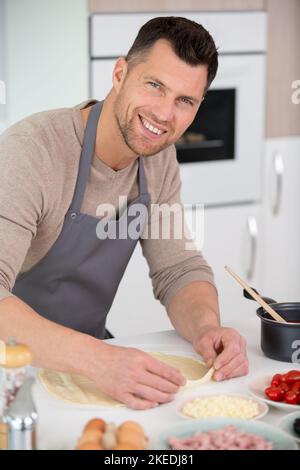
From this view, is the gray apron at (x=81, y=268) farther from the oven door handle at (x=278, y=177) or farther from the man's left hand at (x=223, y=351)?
the oven door handle at (x=278, y=177)

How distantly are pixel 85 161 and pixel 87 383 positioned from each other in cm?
54

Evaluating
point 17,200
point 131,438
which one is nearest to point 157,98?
point 17,200

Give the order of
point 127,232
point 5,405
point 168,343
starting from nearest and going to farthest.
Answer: point 5,405, point 168,343, point 127,232

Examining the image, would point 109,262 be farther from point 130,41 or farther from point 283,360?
point 130,41

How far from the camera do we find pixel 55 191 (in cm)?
182

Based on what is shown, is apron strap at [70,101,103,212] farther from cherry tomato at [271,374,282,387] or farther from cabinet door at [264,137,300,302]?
cabinet door at [264,137,300,302]

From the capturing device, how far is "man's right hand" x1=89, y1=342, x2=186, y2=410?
4.77 feet

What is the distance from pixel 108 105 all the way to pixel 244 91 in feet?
4.71

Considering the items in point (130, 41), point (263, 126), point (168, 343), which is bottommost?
point (168, 343)

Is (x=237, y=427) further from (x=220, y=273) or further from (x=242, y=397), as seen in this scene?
(x=220, y=273)

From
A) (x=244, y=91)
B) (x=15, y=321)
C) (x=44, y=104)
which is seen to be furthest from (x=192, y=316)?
(x=244, y=91)

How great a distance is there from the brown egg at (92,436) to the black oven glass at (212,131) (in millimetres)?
2087

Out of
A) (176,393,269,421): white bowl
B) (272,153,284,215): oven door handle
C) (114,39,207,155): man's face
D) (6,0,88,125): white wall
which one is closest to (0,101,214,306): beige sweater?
(114,39,207,155): man's face

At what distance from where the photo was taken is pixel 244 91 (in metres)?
3.28
